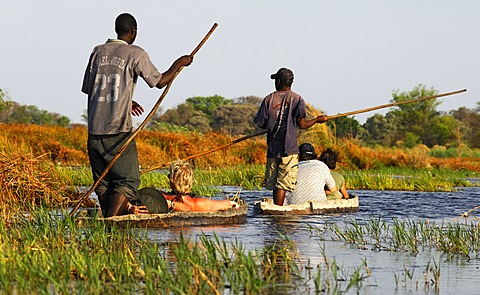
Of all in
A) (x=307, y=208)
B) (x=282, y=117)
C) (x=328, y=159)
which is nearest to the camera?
(x=282, y=117)

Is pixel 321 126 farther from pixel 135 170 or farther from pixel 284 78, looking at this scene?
pixel 135 170

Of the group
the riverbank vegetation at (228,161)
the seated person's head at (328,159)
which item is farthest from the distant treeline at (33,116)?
the seated person's head at (328,159)

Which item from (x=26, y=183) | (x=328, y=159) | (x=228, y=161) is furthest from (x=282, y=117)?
(x=228, y=161)

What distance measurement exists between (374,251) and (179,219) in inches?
93.9

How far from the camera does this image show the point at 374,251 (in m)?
7.68

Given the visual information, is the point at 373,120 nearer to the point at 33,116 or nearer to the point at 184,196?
the point at 33,116

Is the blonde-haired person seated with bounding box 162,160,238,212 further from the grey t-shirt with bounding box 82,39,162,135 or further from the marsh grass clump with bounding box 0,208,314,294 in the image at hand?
the marsh grass clump with bounding box 0,208,314,294

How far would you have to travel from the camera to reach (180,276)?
5.26 metres

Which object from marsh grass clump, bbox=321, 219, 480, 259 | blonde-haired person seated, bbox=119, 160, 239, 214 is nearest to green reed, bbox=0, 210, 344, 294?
marsh grass clump, bbox=321, 219, 480, 259

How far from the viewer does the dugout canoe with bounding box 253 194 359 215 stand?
35.9ft

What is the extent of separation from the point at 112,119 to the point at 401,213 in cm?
519

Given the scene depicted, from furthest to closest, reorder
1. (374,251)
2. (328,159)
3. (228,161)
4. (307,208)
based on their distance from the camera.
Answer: (228,161)
(328,159)
(307,208)
(374,251)

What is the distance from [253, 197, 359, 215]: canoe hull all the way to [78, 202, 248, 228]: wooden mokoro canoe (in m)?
0.81

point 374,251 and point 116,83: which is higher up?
point 116,83
